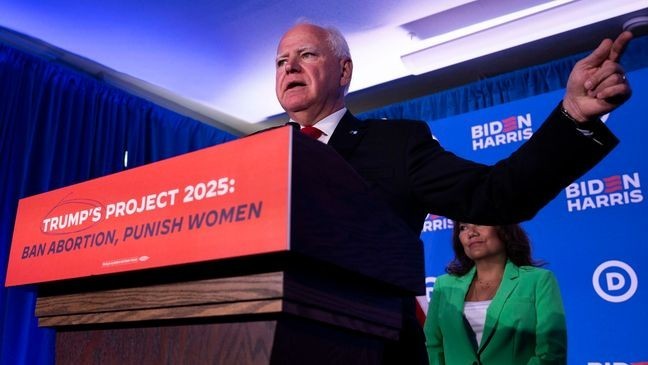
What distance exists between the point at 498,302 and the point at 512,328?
13 centimetres

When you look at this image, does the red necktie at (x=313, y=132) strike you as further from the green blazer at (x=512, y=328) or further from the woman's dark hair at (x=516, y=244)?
Result: the woman's dark hair at (x=516, y=244)

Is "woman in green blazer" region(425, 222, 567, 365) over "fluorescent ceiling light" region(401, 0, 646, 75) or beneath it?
beneath

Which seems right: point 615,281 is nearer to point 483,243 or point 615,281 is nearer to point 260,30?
point 483,243

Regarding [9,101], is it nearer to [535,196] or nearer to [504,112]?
[504,112]

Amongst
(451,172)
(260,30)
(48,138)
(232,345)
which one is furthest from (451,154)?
(48,138)

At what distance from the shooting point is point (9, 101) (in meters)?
4.02

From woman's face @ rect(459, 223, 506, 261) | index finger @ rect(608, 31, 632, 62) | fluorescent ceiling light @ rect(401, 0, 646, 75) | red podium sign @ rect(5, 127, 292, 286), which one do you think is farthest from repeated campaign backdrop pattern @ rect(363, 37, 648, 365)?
red podium sign @ rect(5, 127, 292, 286)

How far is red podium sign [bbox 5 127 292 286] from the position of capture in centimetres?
69

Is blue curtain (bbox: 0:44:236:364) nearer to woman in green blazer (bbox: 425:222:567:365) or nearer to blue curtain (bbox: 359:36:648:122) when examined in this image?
blue curtain (bbox: 359:36:648:122)

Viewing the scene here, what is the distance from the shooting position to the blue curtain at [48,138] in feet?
12.8

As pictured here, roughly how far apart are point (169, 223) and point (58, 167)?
3882 mm

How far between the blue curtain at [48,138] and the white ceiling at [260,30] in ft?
0.82

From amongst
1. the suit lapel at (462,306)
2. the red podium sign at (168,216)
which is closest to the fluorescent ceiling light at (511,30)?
the suit lapel at (462,306)

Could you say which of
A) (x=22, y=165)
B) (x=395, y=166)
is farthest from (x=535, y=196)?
(x=22, y=165)
